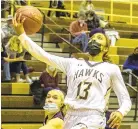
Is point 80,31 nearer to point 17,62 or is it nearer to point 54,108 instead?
point 17,62

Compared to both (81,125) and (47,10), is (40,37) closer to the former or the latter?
(47,10)

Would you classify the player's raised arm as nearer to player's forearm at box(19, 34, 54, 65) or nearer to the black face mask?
player's forearm at box(19, 34, 54, 65)

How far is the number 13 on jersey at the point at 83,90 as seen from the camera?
4.02 metres

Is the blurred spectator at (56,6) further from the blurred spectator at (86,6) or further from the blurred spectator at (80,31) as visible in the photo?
the blurred spectator at (80,31)

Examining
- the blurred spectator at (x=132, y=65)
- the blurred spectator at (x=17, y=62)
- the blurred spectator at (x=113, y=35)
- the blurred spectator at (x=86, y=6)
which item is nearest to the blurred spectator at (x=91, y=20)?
the blurred spectator at (x=113, y=35)

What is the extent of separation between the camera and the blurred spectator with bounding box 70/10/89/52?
400 inches

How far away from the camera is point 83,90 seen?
4.03m

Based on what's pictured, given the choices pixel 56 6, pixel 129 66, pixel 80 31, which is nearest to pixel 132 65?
pixel 129 66

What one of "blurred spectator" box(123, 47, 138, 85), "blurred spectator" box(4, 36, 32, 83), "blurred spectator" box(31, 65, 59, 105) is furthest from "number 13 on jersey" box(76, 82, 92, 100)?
"blurred spectator" box(123, 47, 138, 85)

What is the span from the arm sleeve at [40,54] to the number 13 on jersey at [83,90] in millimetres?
241

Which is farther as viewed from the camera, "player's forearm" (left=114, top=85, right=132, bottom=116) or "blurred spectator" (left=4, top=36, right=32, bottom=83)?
"blurred spectator" (left=4, top=36, right=32, bottom=83)

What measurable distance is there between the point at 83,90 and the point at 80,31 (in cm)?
682

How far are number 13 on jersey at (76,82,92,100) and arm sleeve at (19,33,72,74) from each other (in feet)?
0.79

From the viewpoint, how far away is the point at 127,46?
11695mm
